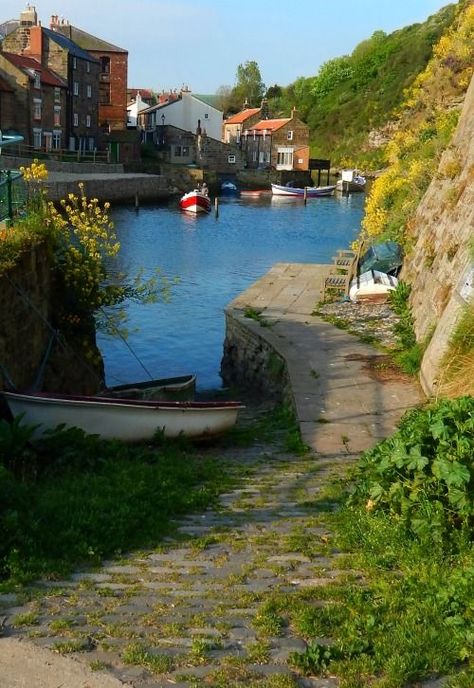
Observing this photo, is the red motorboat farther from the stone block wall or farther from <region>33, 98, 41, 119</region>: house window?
the stone block wall

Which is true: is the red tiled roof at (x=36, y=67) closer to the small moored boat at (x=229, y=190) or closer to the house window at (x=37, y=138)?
the house window at (x=37, y=138)

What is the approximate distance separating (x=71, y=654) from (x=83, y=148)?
84868 millimetres

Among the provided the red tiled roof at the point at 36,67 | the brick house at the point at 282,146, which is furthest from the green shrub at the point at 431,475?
the brick house at the point at 282,146

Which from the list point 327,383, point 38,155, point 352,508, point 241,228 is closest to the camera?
point 352,508

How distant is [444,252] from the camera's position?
16.1 meters

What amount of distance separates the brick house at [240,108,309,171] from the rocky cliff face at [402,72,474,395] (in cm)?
9223

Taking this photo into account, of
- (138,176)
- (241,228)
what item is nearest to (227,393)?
(241,228)

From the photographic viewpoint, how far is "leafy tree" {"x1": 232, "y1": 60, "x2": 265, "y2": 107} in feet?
545

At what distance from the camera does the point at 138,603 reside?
5.58 meters

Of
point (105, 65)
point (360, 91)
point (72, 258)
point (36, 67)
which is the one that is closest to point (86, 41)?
point (105, 65)

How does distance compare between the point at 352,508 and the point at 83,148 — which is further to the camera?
the point at 83,148

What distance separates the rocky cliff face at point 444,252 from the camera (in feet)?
40.7

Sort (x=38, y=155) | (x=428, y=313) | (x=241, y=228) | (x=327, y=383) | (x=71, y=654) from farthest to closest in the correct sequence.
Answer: (x=38, y=155), (x=241, y=228), (x=428, y=313), (x=327, y=383), (x=71, y=654)

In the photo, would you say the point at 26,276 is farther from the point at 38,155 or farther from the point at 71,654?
the point at 38,155
